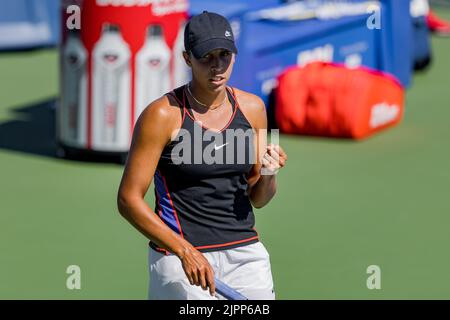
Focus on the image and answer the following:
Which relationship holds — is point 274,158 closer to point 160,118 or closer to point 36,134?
point 160,118

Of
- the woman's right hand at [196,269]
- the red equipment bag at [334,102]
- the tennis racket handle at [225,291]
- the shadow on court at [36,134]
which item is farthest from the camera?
the red equipment bag at [334,102]

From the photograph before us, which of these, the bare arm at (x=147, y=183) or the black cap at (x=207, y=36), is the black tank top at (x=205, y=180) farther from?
the black cap at (x=207, y=36)

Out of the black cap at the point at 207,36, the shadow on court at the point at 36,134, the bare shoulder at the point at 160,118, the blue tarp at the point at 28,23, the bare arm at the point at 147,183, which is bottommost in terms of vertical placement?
the bare arm at the point at 147,183

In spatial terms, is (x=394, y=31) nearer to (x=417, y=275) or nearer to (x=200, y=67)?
(x=417, y=275)

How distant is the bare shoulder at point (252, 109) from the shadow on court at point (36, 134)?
5108mm

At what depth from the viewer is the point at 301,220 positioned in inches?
324

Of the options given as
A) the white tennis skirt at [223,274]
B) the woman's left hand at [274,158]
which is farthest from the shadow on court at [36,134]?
the woman's left hand at [274,158]

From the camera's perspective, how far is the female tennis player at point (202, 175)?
441cm

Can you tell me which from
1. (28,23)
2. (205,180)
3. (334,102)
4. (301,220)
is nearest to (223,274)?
(205,180)

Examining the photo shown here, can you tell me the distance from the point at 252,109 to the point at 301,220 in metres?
3.61

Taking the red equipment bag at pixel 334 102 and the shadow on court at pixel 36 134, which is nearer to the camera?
the shadow on court at pixel 36 134

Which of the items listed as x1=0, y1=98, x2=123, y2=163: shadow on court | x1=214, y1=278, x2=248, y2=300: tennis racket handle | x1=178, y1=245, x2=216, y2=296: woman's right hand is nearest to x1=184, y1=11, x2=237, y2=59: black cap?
Answer: x1=178, y1=245, x2=216, y2=296: woman's right hand
